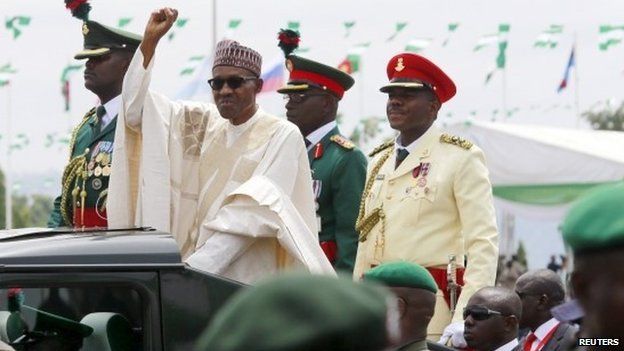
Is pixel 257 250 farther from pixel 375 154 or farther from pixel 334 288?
pixel 334 288

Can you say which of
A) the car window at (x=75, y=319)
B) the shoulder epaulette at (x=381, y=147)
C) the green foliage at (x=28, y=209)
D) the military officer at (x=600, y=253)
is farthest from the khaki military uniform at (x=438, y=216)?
the green foliage at (x=28, y=209)

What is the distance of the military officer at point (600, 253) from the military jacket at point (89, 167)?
4.87 meters

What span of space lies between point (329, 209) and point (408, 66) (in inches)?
35.5

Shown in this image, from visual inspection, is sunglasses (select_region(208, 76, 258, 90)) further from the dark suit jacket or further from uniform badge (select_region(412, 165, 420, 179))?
the dark suit jacket

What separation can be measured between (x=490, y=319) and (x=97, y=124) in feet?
6.88

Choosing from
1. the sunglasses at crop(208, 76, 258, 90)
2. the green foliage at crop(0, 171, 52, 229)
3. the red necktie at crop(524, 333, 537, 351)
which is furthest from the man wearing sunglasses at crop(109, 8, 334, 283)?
the green foliage at crop(0, 171, 52, 229)

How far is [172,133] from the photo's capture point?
263 inches

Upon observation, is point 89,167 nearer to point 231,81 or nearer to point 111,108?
point 111,108

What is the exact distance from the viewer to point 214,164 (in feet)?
22.0

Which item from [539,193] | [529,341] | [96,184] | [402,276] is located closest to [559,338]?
[529,341]

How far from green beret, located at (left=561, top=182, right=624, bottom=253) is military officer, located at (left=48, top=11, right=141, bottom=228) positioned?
Answer: 4.93 metres

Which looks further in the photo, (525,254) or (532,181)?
(525,254)

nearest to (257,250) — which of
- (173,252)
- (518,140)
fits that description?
(173,252)

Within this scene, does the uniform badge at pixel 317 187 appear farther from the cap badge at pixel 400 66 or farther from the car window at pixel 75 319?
the car window at pixel 75 319
